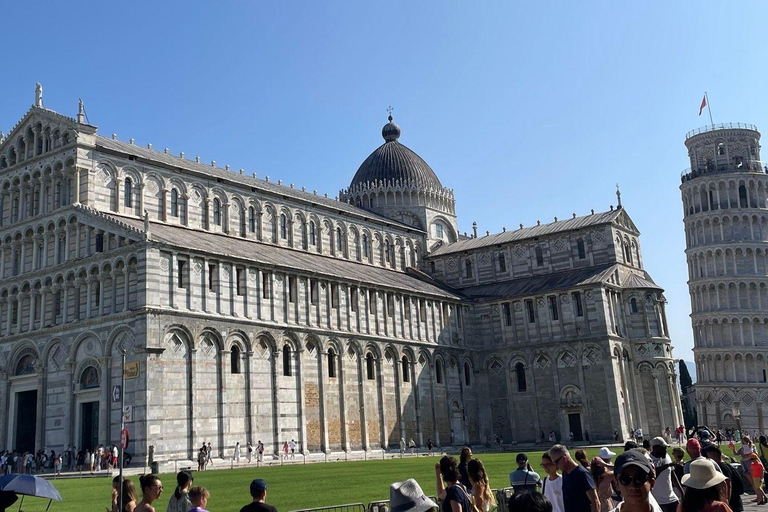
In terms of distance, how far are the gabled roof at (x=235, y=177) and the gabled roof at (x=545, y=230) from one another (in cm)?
420

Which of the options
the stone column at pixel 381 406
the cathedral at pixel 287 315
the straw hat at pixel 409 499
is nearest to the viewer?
the straw hat at pixel 409 499

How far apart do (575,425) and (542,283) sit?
11.3m

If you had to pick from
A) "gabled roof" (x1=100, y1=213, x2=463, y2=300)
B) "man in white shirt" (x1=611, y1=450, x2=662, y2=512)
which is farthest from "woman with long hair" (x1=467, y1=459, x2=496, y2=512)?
"gabled roof" (x1=100, y1=213, x2=463, y2=300)

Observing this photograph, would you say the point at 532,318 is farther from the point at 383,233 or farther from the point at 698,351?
the point at 698,351

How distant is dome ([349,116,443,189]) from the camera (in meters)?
73.8

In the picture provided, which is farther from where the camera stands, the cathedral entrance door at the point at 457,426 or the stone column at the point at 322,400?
the cathedral entrance door at the point at 457,426

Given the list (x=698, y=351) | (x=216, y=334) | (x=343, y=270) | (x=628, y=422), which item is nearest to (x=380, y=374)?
(x=343, y=270)

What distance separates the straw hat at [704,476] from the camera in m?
6.47

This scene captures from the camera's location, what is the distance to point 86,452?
4097cm

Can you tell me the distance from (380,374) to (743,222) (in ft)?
160

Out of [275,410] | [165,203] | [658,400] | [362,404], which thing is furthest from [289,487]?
[658,400]

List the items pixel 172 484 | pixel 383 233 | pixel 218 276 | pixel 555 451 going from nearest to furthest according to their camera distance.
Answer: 1. pixel 555 451
2. pixel 172 484
3. pixel 218 276
4. pixel 383 233

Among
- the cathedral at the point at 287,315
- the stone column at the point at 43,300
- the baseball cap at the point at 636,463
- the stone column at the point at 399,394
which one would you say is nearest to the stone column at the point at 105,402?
the cathedral at the point at 287,315

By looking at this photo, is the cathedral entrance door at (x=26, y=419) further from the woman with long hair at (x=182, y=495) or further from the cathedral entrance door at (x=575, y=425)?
the woman with long hair at (x=182, y=495)
